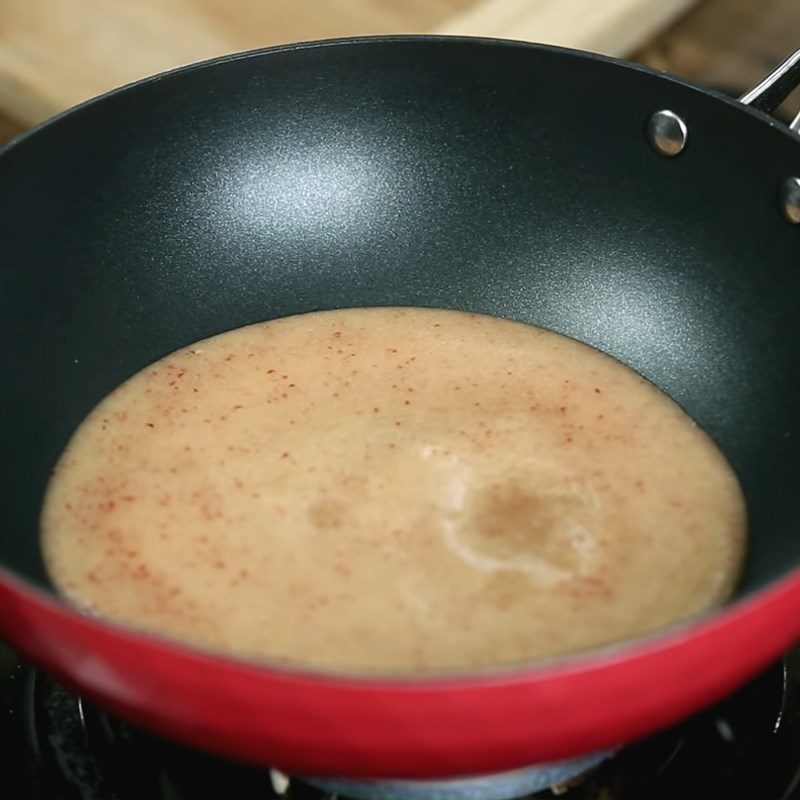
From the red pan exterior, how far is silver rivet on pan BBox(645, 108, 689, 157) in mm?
528

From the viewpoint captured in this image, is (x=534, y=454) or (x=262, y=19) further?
(x=262, y=19)

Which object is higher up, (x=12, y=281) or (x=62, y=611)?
(x=62, y=611)

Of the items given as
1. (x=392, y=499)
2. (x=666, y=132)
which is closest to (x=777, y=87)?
(x=666, y=132)

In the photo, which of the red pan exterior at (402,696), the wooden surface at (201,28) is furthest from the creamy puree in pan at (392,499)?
the wooden surface at (201,28)

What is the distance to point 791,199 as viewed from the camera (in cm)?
105

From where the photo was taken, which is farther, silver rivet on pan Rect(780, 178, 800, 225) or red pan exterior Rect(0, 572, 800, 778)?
silver rivet on pan Rect(780, 178, 800, 225)

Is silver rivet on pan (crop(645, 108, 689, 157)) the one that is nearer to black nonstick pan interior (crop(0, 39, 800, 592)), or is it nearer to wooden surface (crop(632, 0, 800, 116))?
black nonstick pan interior (crop(0, 39, 800, 592))

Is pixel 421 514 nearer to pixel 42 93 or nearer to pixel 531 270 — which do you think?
pixel 531 270

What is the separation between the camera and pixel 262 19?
154 centimetres

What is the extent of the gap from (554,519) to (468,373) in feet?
0.67

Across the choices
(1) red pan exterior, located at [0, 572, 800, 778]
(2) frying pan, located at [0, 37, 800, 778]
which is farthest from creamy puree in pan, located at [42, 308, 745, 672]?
(1) red pan exterior, located at [0, 572, 800, 778]

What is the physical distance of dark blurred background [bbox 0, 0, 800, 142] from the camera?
57.2 inches

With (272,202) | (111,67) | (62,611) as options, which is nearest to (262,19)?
(111,67)

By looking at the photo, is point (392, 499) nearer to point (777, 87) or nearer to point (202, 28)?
point (777, 87)
